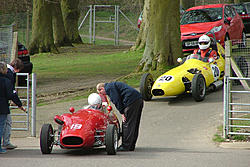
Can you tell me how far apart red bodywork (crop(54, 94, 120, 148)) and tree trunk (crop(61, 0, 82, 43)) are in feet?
95.3

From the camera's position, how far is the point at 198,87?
1467 cm

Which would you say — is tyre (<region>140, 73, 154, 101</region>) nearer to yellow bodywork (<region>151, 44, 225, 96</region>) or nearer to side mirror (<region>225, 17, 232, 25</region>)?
Answer: yellow bodywork (<region>151, 44, 225, 96</region>)

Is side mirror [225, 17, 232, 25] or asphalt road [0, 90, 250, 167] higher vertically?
side mirror [225, 17, 232, 25]

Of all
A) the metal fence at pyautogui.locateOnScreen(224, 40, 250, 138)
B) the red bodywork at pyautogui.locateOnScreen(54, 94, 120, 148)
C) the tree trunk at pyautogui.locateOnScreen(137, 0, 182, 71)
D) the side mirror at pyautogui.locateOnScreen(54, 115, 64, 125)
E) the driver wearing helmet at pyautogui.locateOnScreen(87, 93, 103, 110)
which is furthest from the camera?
the tree trunk at pyautogui.locateOnScreen(137, 0, 182, 71)

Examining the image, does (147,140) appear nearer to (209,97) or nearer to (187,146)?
(187,146)

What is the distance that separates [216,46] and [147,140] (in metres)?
6.16

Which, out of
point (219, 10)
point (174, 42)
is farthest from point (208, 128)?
point (219, 10)

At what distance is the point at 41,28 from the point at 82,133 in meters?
22.0

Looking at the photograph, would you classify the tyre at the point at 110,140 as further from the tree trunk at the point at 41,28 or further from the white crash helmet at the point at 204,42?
the tree trunk at the point at 41,28

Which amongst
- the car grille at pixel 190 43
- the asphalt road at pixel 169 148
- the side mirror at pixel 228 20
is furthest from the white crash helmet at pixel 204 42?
the side mirror at pixel 228 20

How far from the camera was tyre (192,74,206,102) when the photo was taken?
14.5m

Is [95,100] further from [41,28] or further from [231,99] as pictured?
[41,28]

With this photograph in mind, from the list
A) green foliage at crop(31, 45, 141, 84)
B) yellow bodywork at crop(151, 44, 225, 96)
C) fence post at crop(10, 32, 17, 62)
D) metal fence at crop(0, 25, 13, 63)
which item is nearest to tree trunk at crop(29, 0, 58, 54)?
green foliage at crop(31, 45, 141, 84)

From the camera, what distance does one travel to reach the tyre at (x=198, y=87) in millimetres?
14516
